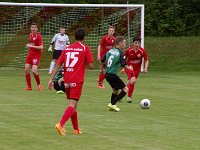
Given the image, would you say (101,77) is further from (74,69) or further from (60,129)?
(60,129)

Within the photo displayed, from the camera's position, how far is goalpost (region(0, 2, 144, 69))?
31.9 metres

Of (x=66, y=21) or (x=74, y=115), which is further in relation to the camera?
(x=66, y=21)

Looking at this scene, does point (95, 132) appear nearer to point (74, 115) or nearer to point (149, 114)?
point (74, 115)

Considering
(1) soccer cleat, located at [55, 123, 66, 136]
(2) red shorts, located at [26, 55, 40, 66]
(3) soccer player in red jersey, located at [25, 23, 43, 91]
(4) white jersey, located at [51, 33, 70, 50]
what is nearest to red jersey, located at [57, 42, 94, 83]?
(1) soccer cleat, located at [55, 123, 66, 136]

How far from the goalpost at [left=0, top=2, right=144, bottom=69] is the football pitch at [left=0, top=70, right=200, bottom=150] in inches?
395

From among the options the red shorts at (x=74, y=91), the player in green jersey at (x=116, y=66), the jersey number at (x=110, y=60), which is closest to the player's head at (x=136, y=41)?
the player in green jersey at (x=116, y=66)

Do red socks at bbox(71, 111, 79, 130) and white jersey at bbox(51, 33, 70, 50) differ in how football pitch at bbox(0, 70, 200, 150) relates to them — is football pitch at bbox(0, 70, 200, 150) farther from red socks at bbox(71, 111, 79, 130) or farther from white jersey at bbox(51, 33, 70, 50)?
white jersey at bbox(51, 33, 70, 50)

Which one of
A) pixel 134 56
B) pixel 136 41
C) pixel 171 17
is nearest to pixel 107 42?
pixel 134 56

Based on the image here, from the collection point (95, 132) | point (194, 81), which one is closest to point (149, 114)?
point (95, 132)

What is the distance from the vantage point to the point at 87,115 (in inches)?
558

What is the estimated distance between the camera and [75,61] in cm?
1138

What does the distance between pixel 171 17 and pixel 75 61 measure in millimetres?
31413

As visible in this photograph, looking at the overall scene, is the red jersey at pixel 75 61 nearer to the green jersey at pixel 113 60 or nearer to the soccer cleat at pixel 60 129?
the soccer cleat at pixel 60 129

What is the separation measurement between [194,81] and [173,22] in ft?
55.4
